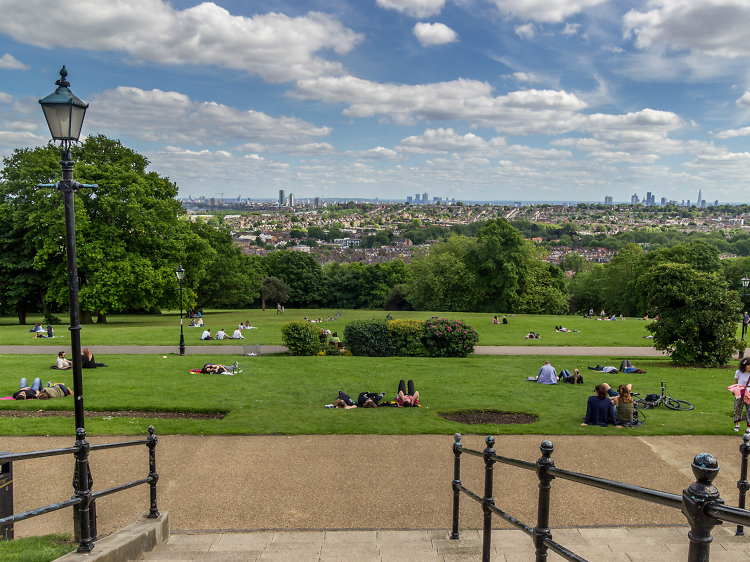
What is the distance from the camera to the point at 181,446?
10.7 m

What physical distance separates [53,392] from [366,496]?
1080 cm

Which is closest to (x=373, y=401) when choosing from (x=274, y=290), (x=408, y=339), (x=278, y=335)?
(x=408, y=339)

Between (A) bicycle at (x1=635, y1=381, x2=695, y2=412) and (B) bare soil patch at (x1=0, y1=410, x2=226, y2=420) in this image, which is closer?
(B) bare soil patch at (x1=0, y1=410, x2=226, y2=420)

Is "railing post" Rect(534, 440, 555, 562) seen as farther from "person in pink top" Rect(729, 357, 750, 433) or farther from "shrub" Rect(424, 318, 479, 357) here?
"shrub" Rect(424, 318, 479, 357)

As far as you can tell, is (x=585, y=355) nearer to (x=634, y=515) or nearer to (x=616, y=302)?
(x=634, y=515)

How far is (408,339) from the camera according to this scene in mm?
23250

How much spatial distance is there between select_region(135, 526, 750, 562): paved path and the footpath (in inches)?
1.0

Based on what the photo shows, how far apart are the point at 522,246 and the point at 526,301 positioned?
6.10m

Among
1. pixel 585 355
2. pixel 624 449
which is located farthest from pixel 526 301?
pixel 624 449

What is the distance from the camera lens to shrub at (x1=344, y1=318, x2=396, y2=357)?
2298 cm

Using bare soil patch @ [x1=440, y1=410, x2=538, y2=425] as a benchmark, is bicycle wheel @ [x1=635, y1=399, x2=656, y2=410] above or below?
above

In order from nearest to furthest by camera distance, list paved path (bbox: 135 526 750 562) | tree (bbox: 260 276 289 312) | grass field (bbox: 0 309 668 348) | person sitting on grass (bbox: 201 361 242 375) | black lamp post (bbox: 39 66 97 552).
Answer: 1. paved path (bbox: 135 526 750 562)
2. black lamp post (bbox: 39 66 97 552)
3. person sitting on grass (bbox: 201 361 242 375)
4. grass field (bbox: 0 309 668 348)
5. tree (bbox: 260 276 289 312)

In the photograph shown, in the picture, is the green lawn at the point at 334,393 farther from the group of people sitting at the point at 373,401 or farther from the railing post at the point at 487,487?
the railing post at the point at 487,487

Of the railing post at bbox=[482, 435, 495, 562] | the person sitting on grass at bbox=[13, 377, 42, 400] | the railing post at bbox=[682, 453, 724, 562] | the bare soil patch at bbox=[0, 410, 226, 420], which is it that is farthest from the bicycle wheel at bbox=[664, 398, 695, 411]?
the person sitting on grass at bbox=[13, 377, 42, 400]
